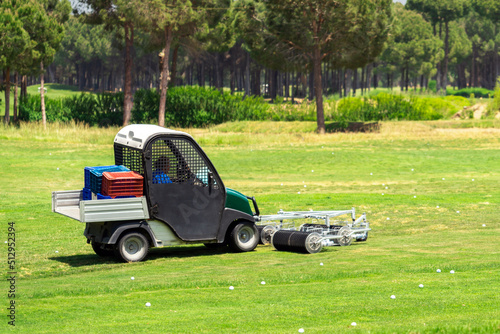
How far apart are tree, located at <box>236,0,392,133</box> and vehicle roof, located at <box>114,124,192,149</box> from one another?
108 ft

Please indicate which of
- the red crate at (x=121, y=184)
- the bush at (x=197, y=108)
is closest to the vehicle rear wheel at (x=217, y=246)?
the red crate at (x=121, y=184)

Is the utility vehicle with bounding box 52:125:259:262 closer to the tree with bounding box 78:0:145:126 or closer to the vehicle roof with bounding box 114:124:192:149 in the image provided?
the vehicle roof with bounding box 114:124:192:149

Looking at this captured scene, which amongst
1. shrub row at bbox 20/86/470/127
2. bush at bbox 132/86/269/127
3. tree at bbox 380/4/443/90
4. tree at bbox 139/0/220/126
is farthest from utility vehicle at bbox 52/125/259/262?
tree at bbox 380/4/443/90

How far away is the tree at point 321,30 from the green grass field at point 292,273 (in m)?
19.3

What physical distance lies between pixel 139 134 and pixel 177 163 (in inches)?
34.0

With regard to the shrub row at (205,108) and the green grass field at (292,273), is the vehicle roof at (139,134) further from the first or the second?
the shrub row at (205,108)

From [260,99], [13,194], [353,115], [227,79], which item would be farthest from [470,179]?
[227,79]

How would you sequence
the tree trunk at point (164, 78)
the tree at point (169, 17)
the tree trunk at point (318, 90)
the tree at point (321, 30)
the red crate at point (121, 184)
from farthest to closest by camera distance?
1. the tree trunk at point (164, 78)
2. the tree at point (169, 17)
3. the tree trunk at point (318, 90)
4. the tree at point (321, 30)
5. the red crate at point (121, 184)

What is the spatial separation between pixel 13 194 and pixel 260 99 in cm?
3250

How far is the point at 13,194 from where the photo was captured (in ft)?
76.4

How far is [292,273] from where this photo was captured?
1070cm

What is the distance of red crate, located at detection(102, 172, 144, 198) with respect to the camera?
1173 centimetres

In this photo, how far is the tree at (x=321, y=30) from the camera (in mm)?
44594

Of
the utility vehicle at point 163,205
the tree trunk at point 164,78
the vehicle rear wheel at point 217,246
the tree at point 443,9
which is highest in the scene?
the tree at point 443,9
